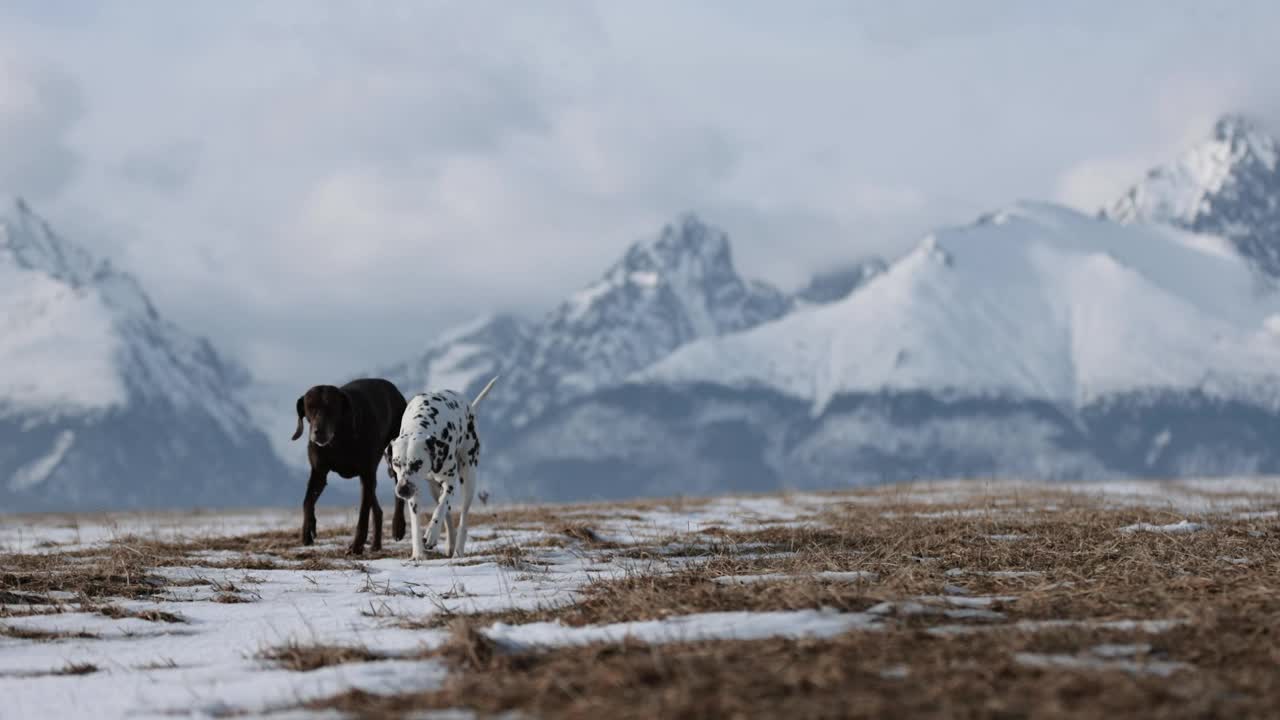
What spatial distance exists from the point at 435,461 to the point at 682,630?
8.59 m

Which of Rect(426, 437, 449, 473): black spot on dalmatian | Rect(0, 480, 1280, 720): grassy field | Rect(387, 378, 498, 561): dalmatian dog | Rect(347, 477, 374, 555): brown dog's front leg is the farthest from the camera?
Rect(347, 477, 374, 555): brown dog's front leg

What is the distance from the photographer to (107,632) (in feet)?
36.1

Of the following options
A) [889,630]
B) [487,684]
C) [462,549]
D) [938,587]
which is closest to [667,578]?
[938,587]

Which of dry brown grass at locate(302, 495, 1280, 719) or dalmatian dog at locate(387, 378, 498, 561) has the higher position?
dalmatian dog at locate(387, 378, 498, 561)

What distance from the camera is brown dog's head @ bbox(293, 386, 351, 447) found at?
17.4 m

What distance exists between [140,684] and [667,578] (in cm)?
475

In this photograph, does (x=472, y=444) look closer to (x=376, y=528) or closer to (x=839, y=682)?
(x=376, y=528)

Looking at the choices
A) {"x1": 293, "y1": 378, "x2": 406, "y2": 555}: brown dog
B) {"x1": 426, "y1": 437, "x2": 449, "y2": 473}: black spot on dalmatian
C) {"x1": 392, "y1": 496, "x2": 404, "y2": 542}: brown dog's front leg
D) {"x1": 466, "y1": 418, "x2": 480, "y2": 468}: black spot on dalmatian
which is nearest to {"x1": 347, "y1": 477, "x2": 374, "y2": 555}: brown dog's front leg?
{"x1": 293, "y1": 378, "x2": 406, "y2": 555}: brown dog

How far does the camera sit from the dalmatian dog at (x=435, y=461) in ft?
53.4

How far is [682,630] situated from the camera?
8.79 metres

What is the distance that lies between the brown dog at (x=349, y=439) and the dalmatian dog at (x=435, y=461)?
0.67 metres

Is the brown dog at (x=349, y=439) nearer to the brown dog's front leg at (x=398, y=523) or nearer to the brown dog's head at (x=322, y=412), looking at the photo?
the brown dog's head at (x=322, y=412)

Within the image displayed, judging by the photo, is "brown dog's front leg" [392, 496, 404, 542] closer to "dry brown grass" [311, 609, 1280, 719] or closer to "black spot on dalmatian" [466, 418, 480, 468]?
"black spot on dalmatian" [466, 418, 480, 468]

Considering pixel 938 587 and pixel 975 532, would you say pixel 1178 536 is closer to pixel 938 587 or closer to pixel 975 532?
pixel 975 532
